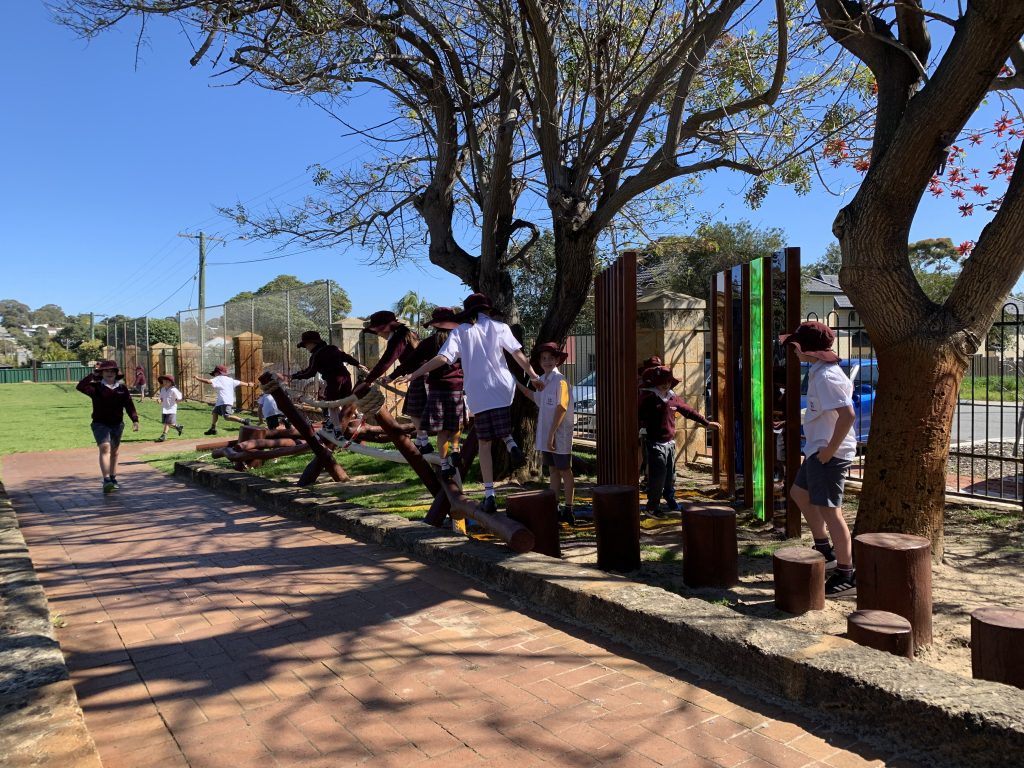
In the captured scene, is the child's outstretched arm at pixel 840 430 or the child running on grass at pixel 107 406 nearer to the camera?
the child's outstretched arm at pixel 840 430

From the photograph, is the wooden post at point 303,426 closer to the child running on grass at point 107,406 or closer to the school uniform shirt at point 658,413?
the child running on grass at point 107,406

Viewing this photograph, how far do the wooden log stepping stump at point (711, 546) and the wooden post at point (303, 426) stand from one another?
16.2ft

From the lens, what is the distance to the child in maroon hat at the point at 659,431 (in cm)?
739

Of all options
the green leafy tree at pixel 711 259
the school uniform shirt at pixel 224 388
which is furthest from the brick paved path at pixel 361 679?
the green leafy tree at pixel 711 259

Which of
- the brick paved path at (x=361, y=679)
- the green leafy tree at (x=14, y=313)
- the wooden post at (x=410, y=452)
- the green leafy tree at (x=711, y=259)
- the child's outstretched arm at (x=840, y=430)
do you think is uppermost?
the green leafy tree at (x=14, y=313)

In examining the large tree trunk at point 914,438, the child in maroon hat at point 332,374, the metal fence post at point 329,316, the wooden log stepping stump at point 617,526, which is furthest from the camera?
the metal fence post at point 329,316

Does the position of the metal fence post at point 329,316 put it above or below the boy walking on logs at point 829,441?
above

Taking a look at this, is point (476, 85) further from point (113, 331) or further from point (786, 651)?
point (113, 331)

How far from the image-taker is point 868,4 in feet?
19.4

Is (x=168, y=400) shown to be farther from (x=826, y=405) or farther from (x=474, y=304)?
(x=826, y=405)

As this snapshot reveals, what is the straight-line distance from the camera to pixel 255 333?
2183cm

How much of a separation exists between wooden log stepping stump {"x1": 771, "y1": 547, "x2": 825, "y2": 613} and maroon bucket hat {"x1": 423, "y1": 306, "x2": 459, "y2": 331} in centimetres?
296

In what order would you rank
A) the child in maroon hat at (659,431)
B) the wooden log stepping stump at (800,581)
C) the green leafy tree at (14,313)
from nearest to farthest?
the wooden log stepping stump at (800,581) < the child in maroon hat at (659,431) < the green leafy tree at (14,313)

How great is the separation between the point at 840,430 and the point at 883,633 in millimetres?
1515
